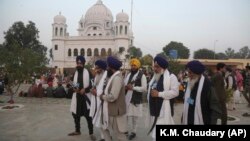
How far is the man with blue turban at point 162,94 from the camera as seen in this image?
514 centimetres

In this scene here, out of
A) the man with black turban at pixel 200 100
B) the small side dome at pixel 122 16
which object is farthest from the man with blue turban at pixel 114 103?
the small side dome at pixel 122 16

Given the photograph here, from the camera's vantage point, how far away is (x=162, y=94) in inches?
201

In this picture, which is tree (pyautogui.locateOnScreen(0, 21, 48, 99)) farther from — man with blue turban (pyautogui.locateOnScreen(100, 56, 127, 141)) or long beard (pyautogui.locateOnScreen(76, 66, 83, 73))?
man with blue turban (pyautogui.locateOnScreen(100, 56, 127, 141))

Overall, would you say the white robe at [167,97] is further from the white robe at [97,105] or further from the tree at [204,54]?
the tree at [204,54]

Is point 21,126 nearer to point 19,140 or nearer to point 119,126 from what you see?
point 19,140

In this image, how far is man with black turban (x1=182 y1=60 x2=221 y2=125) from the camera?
455cm

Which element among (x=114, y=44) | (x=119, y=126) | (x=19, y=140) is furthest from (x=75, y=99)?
(x=114, y=44)

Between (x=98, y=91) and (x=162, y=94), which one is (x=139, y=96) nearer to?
(x=98, y=91)

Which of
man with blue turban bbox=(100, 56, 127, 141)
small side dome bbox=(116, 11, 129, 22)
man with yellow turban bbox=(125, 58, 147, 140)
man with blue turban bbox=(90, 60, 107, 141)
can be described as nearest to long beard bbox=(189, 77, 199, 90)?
man with blue turban bbox=(100, 56, 127, 141)

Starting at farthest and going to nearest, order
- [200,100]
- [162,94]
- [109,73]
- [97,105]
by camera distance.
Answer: [97,105] < [109,73] < [162,94] < [200,100]

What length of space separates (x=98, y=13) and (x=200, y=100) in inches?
2702

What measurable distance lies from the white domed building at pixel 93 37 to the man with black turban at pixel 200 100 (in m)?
63.4

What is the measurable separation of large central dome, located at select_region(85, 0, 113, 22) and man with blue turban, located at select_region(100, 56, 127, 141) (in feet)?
218

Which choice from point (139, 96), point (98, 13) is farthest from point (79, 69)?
point (98, 13)
